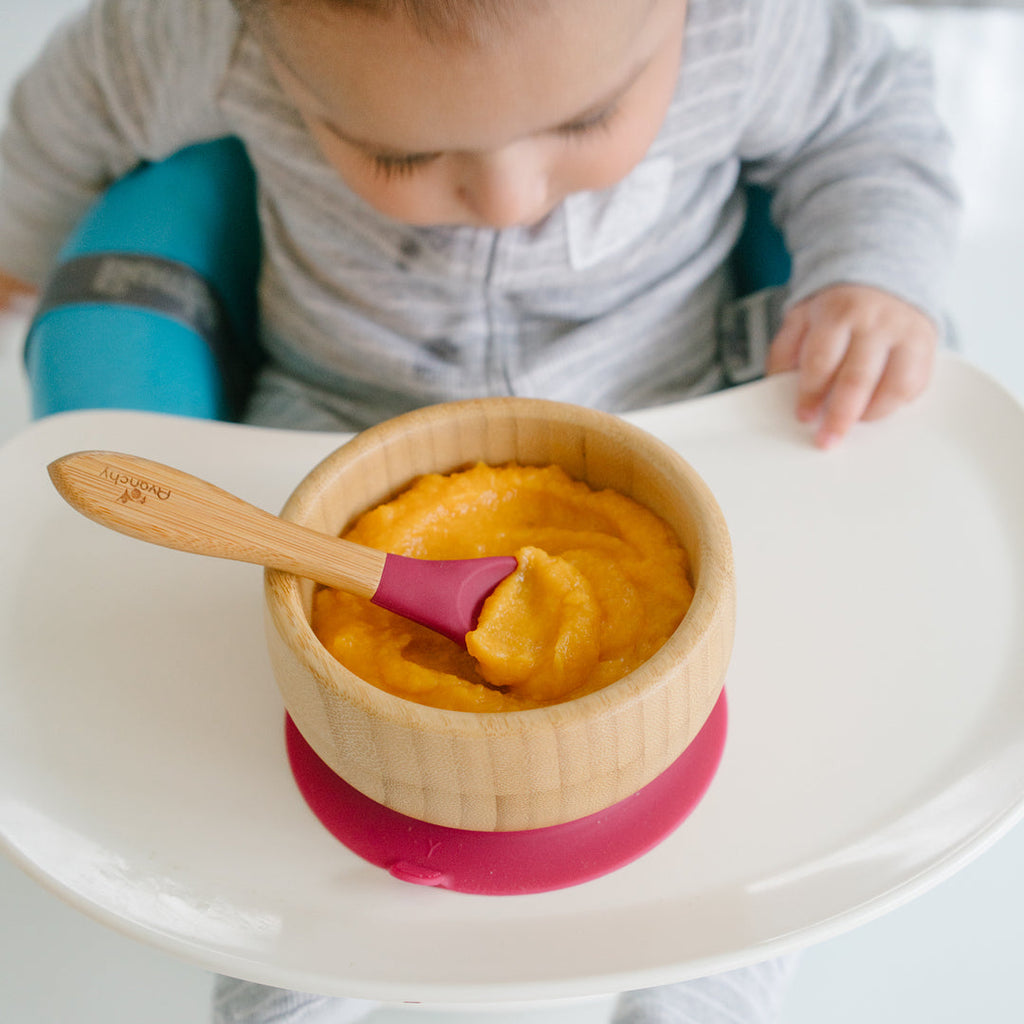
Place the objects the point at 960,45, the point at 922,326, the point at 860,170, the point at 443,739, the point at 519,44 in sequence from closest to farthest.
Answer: the point at 443,739, the point at 519,44, the point at 922,326, the point at 860,170, the point at 960,45

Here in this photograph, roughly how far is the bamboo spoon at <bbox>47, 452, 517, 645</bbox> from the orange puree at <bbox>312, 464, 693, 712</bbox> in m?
0.02

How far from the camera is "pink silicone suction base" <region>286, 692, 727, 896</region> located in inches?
19.3

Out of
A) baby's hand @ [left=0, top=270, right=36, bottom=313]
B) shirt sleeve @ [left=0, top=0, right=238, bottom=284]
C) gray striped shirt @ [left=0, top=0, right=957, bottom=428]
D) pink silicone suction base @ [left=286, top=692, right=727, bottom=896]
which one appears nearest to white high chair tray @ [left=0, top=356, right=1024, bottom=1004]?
pink silicone suction base @ [left=286, top=692, right=727, bottom=896]

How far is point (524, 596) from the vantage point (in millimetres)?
518

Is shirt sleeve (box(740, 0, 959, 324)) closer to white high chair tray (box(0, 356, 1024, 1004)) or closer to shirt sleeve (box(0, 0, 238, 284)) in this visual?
white high chair tray (box(0, 356, 1024, 1004))

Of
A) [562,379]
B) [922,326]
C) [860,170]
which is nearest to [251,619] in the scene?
[562,379]

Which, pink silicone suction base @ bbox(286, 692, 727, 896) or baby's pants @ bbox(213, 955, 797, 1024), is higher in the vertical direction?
pink silicone suction base @ bbox(286, 692, 727, 896)

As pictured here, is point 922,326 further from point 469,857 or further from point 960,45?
point 960,45

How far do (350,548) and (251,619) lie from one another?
14 centimetres

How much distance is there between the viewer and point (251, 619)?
60 cm

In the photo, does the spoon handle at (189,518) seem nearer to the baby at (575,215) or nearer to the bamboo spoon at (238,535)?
the bamboo spoon at (238,535)

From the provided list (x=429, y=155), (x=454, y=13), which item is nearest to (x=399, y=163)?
(x=429, y=155)

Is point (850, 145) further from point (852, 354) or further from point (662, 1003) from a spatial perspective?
point (662, 1003)

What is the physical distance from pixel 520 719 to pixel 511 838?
12 cm
